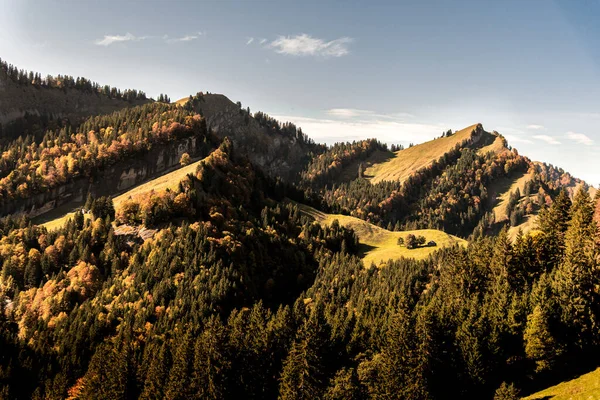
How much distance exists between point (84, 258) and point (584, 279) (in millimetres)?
136880

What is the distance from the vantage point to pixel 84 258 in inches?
5044

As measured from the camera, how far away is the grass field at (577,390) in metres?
44.7

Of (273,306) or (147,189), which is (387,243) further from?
(147,189)

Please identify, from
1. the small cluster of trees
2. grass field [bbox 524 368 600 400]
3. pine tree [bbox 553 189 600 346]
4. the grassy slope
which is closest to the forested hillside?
pine tree [bbox 553 189 600 346]

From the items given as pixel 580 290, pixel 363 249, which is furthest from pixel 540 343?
pixel 363 249

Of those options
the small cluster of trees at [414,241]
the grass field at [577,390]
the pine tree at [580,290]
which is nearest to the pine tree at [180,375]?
the grass field at [577,390]

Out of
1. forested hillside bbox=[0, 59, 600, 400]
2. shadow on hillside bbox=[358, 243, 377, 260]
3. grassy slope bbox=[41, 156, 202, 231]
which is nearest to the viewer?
forested hillside bbox=[0, 59, 600, 400]

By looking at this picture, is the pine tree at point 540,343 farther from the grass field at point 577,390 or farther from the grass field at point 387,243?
the grass field at point 387,243

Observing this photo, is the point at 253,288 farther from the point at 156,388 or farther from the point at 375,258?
the point at 156,388

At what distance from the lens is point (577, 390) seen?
4700 centimetres

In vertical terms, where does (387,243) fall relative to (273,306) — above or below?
above

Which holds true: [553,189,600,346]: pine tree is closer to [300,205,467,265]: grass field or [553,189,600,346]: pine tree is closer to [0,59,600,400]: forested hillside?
[0,59,600,400]: forested hillside

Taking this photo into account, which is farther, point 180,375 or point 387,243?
point 387,243

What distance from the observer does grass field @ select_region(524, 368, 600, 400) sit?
44694mm
